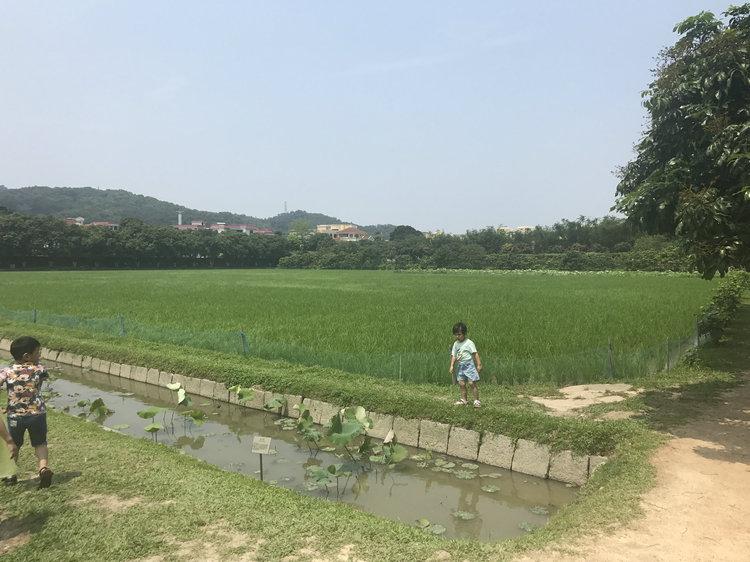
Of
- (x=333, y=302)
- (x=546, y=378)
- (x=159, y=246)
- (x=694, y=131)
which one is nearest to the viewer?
(x=694, y=131)

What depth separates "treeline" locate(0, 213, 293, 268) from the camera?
58.3 m

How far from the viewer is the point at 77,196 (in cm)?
17025

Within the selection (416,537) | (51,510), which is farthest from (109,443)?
(416,537)

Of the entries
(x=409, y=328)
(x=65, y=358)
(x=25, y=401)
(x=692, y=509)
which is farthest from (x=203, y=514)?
(x=65, y=358)

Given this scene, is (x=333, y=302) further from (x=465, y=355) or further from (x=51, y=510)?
(x=51, y=510)

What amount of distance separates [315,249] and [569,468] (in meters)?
86.5

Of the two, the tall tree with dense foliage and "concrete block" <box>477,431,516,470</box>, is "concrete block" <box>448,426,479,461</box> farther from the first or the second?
the tall tree with dense foliage

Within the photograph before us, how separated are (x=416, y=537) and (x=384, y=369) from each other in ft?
17.6

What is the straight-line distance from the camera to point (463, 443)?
6676 mm

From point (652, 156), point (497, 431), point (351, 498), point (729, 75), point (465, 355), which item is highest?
point (729, 75)

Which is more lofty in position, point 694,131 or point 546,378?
point 694,131

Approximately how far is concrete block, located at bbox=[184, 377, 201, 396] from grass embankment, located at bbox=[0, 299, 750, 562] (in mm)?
3538

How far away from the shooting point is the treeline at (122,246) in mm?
58312

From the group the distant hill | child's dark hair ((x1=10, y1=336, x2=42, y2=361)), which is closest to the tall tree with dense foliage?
child's dark hair ((x1=10, y1=336, x2=42, y2=361))
